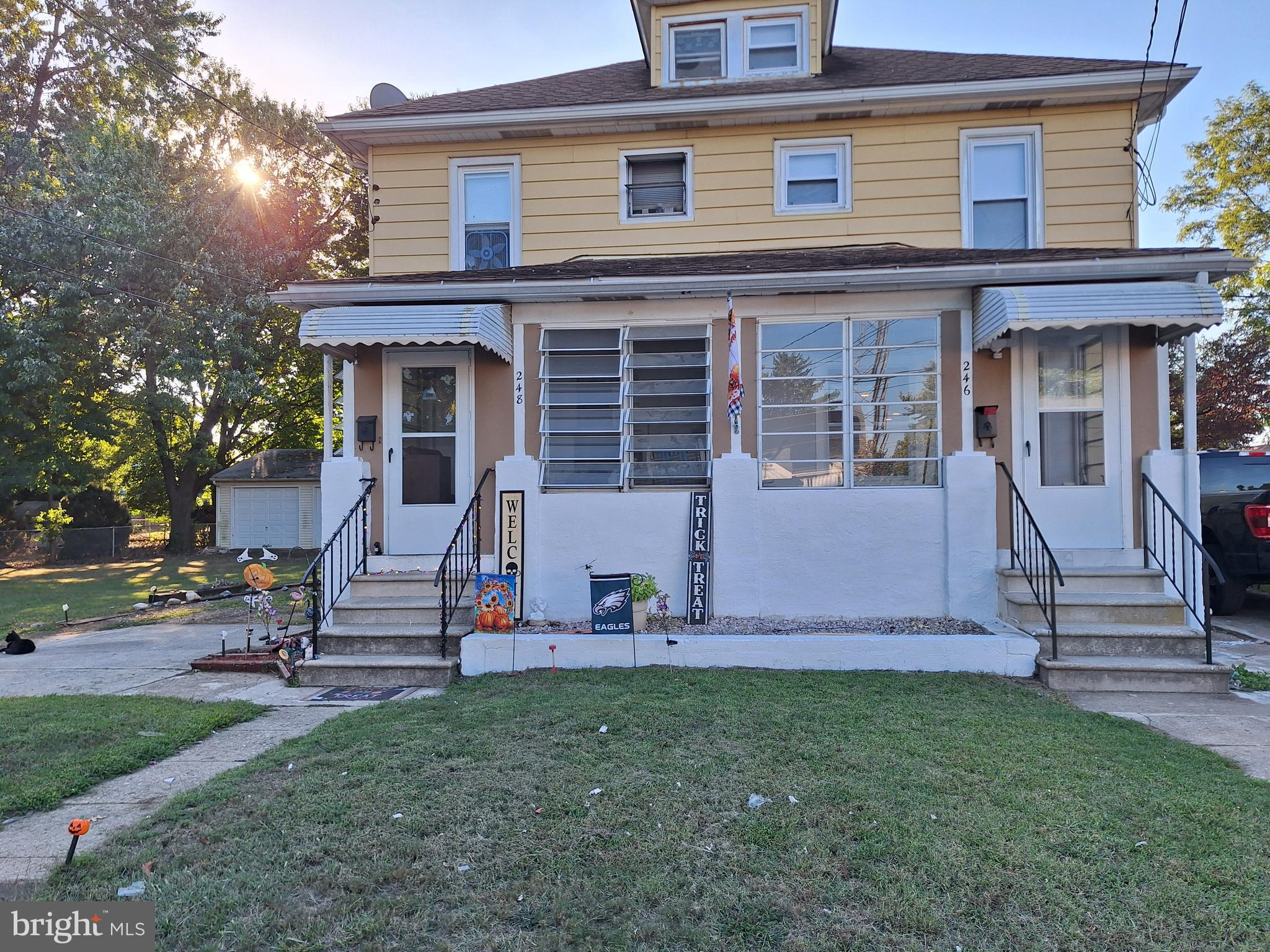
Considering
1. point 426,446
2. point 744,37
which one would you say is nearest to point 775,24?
point 744,37

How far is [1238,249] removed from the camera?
1748 cm

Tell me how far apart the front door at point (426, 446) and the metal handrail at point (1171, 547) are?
6714 mm

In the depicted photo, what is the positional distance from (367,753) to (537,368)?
4398 millimetres

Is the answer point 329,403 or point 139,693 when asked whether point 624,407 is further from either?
point 139,693

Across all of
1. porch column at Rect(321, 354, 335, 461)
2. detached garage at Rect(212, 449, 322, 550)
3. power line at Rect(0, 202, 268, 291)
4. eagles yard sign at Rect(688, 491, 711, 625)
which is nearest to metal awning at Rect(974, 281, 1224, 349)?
eagles yard sign at Rect(688, 491, 711, 625)

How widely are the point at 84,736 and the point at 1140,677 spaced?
25.3ft

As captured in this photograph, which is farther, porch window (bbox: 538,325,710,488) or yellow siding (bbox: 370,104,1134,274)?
yellow siding (bbox: 370,104,1134,274)

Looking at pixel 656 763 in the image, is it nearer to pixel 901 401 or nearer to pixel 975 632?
pixel 975 632

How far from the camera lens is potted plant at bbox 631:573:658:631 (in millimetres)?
6441

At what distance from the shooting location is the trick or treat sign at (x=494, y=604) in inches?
253

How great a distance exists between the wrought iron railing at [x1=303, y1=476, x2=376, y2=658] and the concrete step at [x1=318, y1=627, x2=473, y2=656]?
0.57 metres

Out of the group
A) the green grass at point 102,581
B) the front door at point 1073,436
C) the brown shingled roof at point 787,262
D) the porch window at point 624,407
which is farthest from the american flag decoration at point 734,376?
the green grass at point 102,581

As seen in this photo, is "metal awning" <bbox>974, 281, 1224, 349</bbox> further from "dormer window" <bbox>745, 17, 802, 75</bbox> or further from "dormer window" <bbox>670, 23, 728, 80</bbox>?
"dormer window" <bbox>670, 23, 728, 80</bbox>

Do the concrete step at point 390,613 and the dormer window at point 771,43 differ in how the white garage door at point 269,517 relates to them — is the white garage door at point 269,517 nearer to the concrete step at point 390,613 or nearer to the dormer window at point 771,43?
the concrete step at point 390,613
